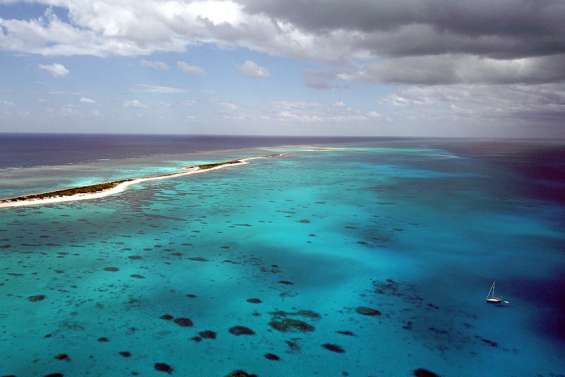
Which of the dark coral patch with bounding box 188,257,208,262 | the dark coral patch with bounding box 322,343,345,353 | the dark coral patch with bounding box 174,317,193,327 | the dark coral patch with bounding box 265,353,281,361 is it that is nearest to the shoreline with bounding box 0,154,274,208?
the dark coral patch with bounding box 188,257,208,262

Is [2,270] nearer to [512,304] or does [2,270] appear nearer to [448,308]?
[448,308]

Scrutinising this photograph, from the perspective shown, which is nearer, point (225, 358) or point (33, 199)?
point (225, 358)

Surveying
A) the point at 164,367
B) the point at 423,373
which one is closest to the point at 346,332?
the point at 423,373

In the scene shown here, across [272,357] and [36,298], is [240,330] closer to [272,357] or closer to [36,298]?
[272,357]

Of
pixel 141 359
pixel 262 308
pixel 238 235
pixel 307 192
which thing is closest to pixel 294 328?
pixel 262 308

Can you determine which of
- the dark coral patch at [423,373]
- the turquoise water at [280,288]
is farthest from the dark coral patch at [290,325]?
the dark coral patch at [423,373]

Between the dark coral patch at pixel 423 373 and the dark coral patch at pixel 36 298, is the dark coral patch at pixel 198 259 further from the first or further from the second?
the dark coral patch at pixel 423 373
